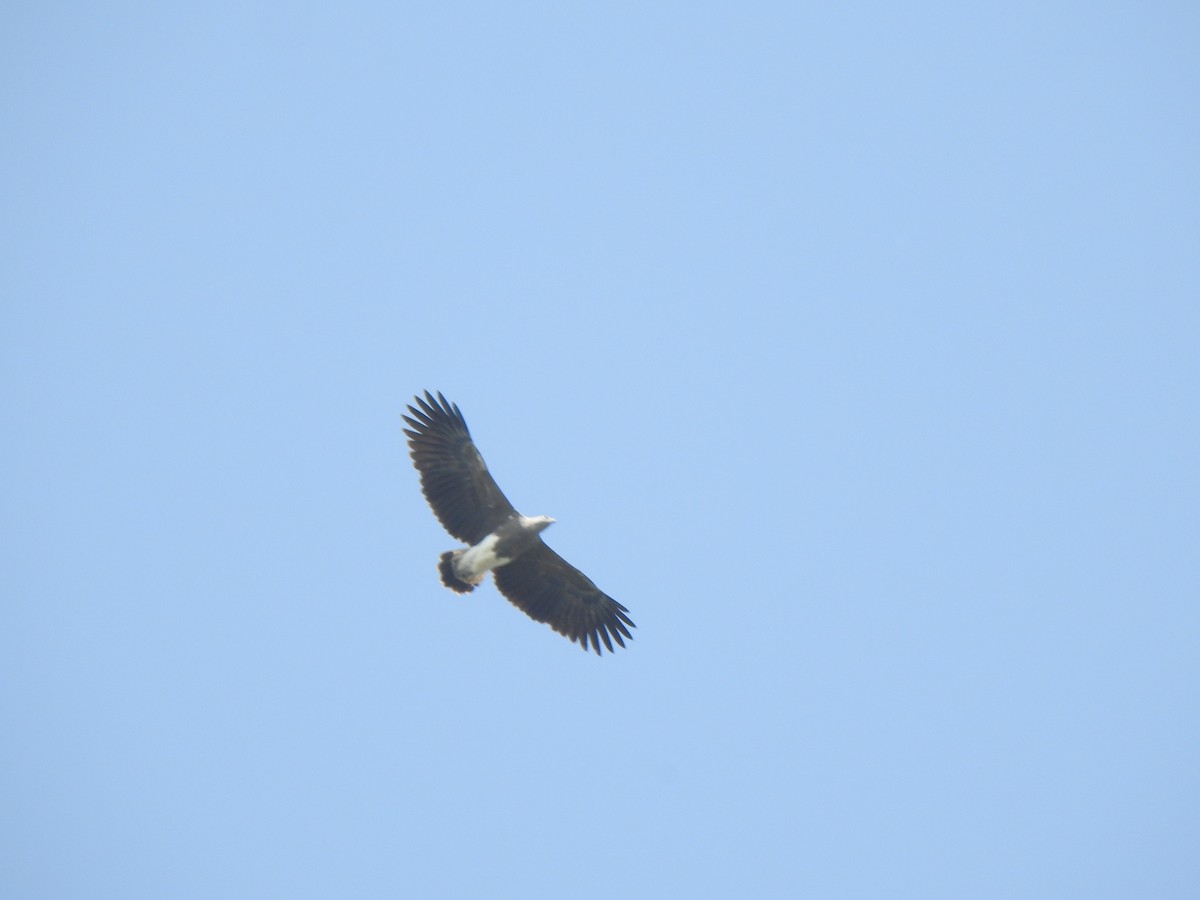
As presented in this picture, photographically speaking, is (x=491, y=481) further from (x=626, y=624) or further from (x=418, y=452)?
(x=626, y=624)

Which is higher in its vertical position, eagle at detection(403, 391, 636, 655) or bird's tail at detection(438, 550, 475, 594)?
eagle at detection(403, 391, 636, 655)

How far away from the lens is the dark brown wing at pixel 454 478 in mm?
17891

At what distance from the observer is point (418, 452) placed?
17.9 metres

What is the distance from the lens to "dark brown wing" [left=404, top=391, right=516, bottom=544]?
1789 cm

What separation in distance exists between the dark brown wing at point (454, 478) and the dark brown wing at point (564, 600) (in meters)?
0.80

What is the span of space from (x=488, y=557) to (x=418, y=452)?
1.81 meters

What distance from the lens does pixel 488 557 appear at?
17594mm

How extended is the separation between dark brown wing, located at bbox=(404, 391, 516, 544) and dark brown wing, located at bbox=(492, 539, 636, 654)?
0.80 meters

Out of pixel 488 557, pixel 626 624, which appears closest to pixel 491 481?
pixel 488 557

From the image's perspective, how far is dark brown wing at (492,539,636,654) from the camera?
18.3 meters

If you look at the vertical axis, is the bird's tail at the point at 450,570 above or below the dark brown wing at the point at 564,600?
below

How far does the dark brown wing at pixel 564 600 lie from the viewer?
721 inches

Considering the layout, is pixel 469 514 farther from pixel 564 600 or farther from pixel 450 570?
pixel 564 600

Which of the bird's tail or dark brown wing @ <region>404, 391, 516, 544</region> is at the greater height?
dark brown wing @ <region>404, 391, 516, 544</region>
